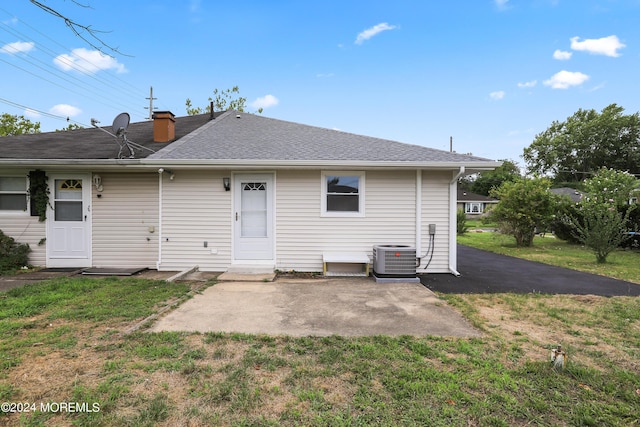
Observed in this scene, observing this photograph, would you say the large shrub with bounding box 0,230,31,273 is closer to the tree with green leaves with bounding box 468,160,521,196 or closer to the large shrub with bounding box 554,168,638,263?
the large shrub with bounding box 554,168,638,263

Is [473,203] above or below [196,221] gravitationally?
above

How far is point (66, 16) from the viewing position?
3.19m

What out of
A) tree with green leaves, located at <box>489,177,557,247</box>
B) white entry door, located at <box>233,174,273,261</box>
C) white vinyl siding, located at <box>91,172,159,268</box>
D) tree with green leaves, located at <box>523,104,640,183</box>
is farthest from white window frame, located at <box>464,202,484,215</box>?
white vinyl siding, located at <box>91,172,159,268</box>

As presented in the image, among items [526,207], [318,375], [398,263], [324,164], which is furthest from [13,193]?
[526,207]

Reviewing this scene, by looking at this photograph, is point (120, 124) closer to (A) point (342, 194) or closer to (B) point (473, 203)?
(A) point (342, 194)

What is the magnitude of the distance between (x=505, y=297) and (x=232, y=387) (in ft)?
15.7

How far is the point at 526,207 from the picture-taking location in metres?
12.2

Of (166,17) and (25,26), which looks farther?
(166,17)

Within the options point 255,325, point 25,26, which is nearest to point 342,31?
point 25,26

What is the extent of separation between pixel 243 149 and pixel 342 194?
258 centimetres

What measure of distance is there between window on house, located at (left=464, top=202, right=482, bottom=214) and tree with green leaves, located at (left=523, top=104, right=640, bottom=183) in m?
15.9

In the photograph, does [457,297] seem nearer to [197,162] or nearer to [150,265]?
[197,162]

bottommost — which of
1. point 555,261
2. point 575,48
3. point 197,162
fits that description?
point 555,261

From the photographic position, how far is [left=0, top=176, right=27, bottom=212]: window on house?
7188mm
